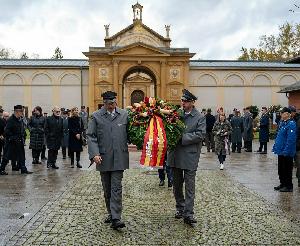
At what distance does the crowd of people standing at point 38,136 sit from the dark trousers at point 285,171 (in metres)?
7.39

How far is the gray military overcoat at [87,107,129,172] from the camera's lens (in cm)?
809

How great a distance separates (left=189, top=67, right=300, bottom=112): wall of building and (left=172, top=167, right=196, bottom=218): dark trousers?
40.1 meters

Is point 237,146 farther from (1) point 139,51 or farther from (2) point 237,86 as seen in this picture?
(1) point 139,51

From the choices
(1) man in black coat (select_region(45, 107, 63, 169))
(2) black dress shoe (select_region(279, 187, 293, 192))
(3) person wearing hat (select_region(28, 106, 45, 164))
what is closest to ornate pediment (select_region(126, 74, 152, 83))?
(3) person wearing hat (select_region(28, 106, 45, 164))

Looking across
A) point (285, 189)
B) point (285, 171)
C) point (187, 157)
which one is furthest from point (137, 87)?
point (187, 157)

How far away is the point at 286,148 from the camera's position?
12.0m

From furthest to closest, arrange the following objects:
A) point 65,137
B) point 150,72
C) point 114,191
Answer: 1. point 150,72
2. point 65,137
3. point 114,191

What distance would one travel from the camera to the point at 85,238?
288 inches

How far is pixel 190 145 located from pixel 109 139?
1.39 m

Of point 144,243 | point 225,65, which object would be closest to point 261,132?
point 144,243

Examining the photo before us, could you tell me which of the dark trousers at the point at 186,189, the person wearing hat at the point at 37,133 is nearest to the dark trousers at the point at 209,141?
the person wearing hat at the point at 37,133

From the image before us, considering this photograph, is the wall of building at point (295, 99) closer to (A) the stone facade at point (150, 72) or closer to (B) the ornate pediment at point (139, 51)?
(A) the stone facade at point (150, 72)

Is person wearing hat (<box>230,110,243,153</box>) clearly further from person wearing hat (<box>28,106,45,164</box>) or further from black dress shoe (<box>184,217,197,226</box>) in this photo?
black dress shoe (<box>184,217,197,226</box>)

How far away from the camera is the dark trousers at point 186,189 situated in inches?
327
